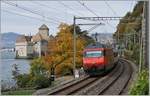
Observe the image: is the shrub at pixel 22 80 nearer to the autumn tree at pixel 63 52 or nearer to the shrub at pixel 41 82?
the shrub at pixel 41 82

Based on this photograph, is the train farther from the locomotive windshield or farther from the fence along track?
the fence along track

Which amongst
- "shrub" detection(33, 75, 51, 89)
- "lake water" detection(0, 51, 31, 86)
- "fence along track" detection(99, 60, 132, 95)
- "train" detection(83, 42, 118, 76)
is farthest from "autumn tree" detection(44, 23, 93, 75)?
"shrub" detection(33, 75, 51, 89)

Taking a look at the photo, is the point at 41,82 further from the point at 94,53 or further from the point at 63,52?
the point at 63,52

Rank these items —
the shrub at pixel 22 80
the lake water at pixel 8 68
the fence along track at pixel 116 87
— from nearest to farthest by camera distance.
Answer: the fence along track at pixel 116 87 < the shrub at pixel 22 80 < the lake water at pixel 8 68

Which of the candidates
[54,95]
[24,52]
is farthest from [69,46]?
[24,52]

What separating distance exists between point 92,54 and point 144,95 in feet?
66.1

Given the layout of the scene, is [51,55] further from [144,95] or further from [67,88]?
[144,95]

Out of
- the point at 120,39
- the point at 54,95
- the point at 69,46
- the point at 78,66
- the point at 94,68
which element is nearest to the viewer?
the point at 54,95

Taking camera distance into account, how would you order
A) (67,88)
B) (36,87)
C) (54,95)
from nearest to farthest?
(54,95) < (67,88) < (36,87)

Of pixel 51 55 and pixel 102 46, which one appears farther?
pixel 51 55

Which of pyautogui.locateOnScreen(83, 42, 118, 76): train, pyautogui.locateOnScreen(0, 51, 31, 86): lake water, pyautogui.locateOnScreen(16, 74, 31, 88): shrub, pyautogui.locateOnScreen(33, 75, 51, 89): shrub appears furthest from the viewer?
pyautogui.locateOnScreen(0, 51, 31, 86): lake water

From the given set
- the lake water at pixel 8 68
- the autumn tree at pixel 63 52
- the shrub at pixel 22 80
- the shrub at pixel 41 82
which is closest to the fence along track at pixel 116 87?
the shrub at pixel 41 82

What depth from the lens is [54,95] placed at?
19594mm

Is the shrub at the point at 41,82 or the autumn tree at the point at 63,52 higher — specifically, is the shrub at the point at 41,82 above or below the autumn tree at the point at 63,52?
below
